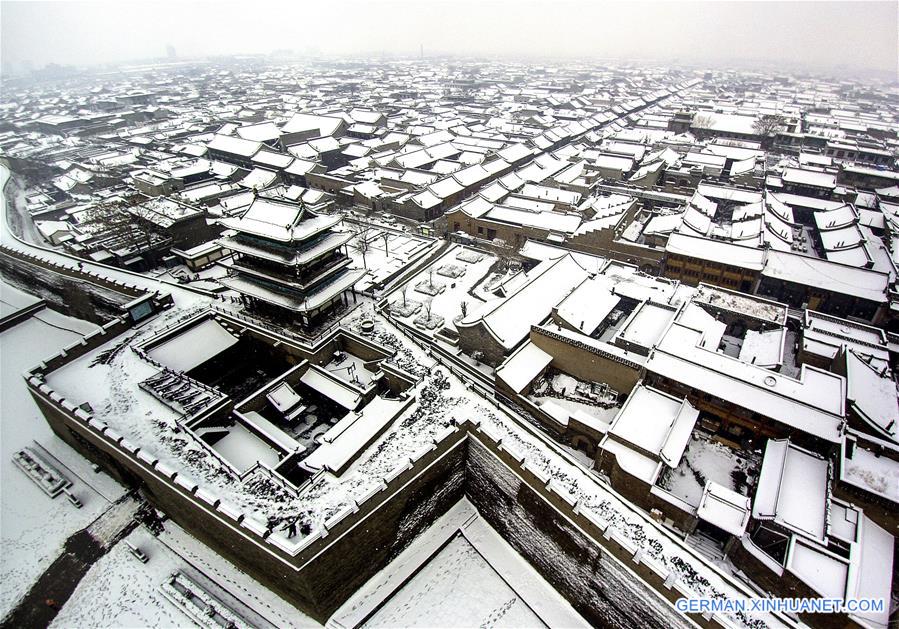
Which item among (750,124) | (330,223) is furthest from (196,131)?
(750,124)

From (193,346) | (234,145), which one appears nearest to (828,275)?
(193,346)

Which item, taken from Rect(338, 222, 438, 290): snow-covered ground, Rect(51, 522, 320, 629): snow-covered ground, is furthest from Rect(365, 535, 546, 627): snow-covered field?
Rect(338, 222, 438, 290): snow-covered ground

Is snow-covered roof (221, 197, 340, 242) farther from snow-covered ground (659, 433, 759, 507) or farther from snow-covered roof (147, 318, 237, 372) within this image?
snow-covered ground (659, 433, 759, 507)

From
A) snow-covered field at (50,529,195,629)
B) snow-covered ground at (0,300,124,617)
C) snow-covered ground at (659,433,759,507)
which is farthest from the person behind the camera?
snow-covered ground at (659,433,759,507)

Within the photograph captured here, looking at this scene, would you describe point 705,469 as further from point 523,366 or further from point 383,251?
point 383,251

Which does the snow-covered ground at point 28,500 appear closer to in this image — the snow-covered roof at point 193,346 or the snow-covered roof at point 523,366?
the snow-covered roof at point 193,346

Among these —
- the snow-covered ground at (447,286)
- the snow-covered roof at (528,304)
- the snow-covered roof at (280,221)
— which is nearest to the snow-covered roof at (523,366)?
the snow-covered roof at (528,304)
